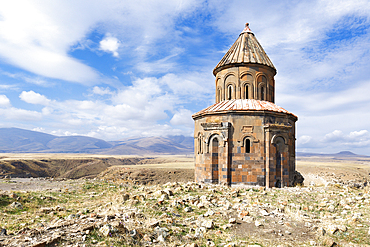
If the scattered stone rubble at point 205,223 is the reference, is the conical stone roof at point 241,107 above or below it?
above

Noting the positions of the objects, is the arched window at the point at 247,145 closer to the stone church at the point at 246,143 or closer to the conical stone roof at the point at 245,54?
the stone church at the point at 246,143

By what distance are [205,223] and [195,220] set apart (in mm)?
581

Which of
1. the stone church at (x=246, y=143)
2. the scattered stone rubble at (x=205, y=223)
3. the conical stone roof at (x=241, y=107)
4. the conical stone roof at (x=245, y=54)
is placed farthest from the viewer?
the conical stone roof at (x=245, y=54)

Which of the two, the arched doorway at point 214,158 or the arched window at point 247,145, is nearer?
the arched window at point 247,145

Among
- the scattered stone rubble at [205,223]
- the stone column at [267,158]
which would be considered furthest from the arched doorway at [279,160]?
the scattered stone rubble at [205,223]

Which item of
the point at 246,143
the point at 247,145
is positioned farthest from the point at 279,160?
the point at 246,143

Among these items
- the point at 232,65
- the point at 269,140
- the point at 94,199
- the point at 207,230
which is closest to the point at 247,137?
the point at 269,140

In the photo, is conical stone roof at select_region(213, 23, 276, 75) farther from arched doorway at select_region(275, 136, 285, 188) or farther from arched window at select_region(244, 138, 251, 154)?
arched doorway at select_region(275, 136, 285, 188)

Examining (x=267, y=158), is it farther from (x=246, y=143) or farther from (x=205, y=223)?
(x=205, y=223)

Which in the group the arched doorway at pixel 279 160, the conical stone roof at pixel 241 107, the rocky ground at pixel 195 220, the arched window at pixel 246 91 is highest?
the arched window at pixel 246 91

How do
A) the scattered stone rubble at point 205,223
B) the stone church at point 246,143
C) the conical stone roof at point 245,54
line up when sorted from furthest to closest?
the conical stone roof at point 245,54 → the stone church at point 246,143 → the scattered stone rubble at point 205,223

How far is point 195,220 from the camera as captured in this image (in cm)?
764

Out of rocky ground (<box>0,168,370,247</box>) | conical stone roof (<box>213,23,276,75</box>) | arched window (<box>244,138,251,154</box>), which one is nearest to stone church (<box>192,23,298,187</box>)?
arched window (<box>244,138,251,154</box>)

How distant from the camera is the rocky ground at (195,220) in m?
5.82
